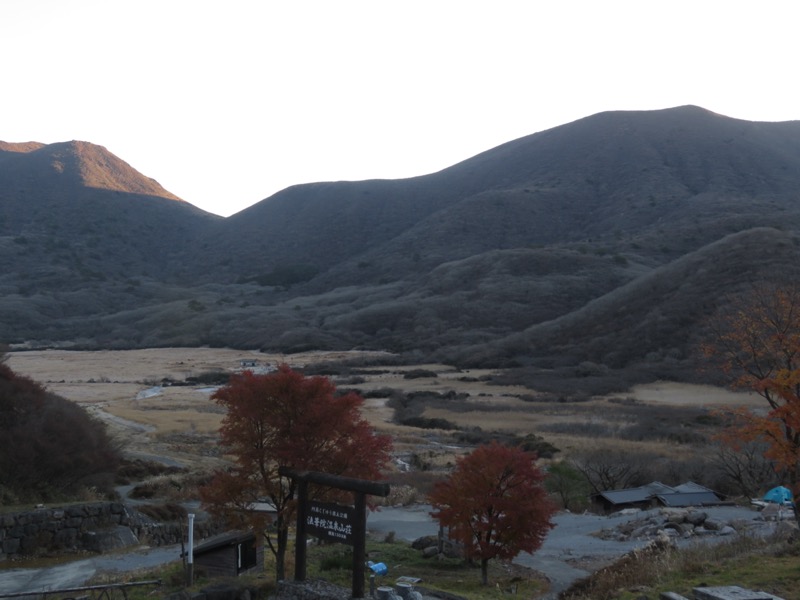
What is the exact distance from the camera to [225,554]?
51.5 ft

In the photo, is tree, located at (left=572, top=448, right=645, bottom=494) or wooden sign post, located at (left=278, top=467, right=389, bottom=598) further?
tree, located at (left=572, top=448, right=645, bottom=494)

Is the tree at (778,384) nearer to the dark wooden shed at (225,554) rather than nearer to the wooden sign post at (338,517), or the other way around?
the wooden sign post at (338,517)

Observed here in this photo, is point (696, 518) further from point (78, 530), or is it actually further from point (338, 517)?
point (78, 530)

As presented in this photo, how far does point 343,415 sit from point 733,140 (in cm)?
19185

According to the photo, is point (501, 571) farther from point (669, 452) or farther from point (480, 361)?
point (480, 361)

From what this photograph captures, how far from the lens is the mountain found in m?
89.3

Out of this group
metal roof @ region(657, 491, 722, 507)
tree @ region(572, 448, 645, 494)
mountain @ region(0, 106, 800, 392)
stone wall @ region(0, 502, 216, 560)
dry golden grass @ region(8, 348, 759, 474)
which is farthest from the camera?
mountain @ region(0, 106, 800, 392)

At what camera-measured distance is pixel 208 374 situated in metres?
80.1

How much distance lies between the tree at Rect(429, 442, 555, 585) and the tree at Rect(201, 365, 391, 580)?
12.1 ft

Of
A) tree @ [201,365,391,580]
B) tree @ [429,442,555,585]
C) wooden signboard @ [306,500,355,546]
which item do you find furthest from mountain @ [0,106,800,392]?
wooden signboard @ [306,500,355,546]

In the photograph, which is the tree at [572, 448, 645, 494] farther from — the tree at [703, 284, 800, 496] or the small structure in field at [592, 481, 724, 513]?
the tree at [703, 284, 800, 496]

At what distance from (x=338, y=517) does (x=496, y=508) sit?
22.6ft

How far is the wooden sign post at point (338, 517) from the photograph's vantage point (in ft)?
38.4

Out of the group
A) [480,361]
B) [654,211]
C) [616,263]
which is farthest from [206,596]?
[654,211]
